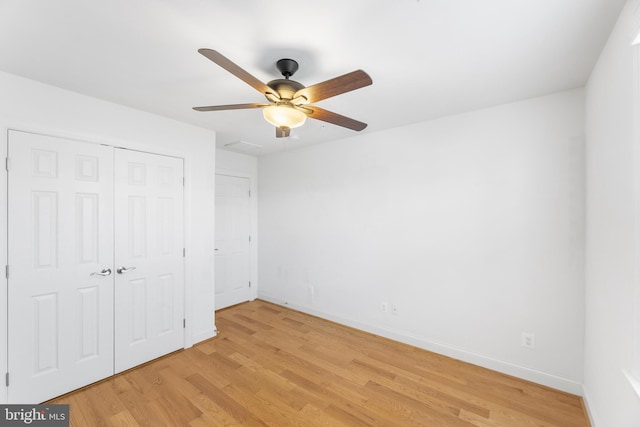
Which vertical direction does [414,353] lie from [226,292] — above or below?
below

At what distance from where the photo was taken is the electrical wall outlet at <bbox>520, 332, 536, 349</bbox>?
2.32 meters

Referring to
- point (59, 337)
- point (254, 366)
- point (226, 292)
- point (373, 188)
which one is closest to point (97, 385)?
point (59, 337)

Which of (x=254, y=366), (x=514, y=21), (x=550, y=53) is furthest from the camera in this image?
(x=254, y=366)

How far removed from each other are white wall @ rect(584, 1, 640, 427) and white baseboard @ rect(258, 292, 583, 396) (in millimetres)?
230

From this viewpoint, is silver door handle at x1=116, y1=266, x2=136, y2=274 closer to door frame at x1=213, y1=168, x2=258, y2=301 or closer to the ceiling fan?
the ceiling fan

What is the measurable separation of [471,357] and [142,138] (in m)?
3.94

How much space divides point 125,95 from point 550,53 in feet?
10.5

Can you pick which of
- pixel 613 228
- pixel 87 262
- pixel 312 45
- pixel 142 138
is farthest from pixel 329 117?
pixel 87 262

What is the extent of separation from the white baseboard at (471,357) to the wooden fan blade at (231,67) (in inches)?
114

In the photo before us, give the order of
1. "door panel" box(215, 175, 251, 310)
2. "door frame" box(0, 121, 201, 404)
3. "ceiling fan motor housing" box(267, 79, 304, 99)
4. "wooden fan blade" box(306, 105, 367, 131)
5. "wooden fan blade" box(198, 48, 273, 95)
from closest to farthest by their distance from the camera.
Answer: "wooden fan blade" box(198, 48, 273, 95)
"ceiling fan motor housing" box(267, 79, 304, 99)
"wooden fan blade" box(306, 105, 367, 131)
"door frame" box(0, 121, 201, 404)
"door panel" box(215, 175, 251, 310)

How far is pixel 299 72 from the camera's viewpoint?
189cm

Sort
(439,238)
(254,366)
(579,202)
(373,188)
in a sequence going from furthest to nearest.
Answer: (373,188)
(439,238)
(254,366)
(579,202)

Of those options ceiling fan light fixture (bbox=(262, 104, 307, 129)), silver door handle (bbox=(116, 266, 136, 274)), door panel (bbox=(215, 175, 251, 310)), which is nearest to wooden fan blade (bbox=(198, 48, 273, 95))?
→ ceiling fan light fixture (bbox=(262, 104, 307, 129))

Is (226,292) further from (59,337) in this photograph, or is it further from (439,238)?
(439,238)
